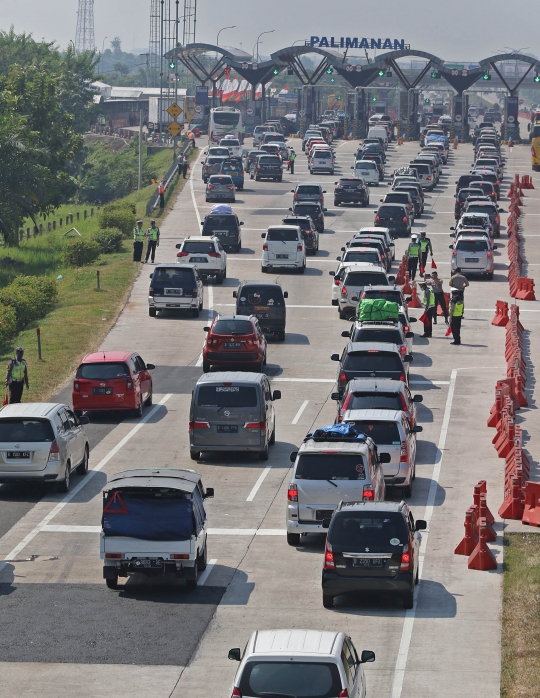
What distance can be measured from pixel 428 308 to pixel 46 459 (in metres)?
20.5

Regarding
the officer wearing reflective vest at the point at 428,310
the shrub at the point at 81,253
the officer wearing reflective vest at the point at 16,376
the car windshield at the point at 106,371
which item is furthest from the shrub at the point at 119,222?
the car windshield at the point at 106,371

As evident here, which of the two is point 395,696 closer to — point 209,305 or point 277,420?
point 277,420

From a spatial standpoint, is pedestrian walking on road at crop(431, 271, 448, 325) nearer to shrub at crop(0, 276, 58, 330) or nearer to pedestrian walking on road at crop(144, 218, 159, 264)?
shrub at crop(0, 276, 58, 330)

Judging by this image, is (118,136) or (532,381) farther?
(118,136)

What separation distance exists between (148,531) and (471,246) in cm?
3776

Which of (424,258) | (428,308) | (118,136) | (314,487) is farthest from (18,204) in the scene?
(118,136)

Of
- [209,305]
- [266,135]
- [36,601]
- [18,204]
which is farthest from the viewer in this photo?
[266,135]

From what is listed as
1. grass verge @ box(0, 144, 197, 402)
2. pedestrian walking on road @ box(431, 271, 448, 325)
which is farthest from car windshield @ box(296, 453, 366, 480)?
pedestrian walking on road @ box(431, 271, 448, 325)

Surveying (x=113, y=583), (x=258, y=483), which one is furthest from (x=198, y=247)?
(x=113, y=583)

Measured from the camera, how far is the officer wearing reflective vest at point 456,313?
42188 mm

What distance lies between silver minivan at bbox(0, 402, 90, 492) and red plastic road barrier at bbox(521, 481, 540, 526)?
8.39 meters

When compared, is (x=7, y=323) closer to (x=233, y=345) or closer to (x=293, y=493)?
(x=233, y=345)

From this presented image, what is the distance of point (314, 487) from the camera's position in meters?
22.3

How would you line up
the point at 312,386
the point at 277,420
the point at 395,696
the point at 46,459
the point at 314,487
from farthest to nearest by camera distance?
the point at 312,386
the point at 277,420
the point at 46,459
the point at 314,487
the point at 395,696
